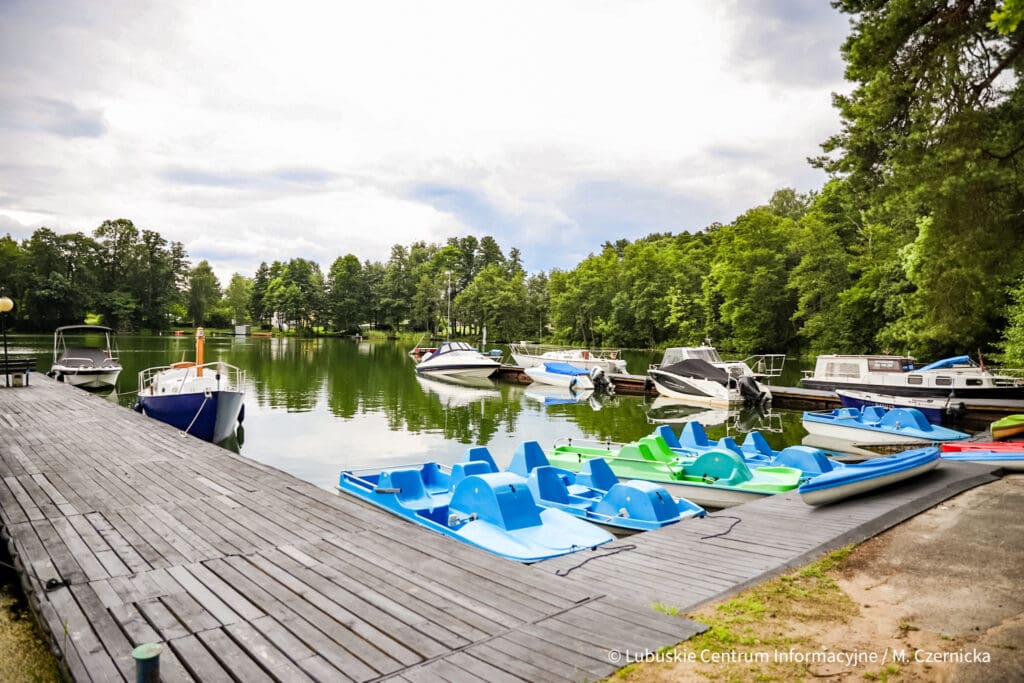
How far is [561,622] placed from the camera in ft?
13.7

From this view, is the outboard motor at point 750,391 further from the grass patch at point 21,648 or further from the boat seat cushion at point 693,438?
the grass patch at point 21,648

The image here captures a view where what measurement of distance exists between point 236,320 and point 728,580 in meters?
136

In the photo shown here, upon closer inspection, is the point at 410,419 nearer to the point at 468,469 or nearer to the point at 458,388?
the point at 458,388

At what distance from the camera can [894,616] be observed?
4.66m

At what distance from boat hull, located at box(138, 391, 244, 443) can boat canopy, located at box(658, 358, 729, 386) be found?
21.5 meters

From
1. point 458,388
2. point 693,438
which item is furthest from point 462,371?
point 693,438

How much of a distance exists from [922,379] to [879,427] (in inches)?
393

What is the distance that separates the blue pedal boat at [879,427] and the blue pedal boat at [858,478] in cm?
786

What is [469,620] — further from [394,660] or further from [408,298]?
[408,298]

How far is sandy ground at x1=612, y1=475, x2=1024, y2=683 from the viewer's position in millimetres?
3750

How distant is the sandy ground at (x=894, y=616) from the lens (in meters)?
3.75

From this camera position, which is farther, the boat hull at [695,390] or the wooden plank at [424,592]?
the boat hull at [695,390]

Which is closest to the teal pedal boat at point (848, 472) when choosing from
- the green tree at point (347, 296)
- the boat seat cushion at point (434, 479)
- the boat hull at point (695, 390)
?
the boat seat cushion at point (434, 479)

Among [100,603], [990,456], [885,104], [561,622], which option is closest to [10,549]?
[100,603]
